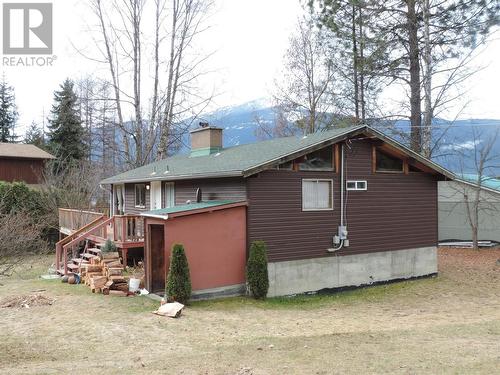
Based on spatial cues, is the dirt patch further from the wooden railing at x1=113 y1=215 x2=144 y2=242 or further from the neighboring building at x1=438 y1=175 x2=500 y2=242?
the neighboring building at x1=438 y1=175 x2=500 y2=242

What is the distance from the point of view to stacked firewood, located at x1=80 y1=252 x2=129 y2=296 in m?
12.1

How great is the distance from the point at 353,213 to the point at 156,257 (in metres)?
5.66

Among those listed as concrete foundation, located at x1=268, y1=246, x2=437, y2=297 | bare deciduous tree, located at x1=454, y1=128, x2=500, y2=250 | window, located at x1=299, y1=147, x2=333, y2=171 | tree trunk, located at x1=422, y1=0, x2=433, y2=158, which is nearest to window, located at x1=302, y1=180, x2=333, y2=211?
window, located at x1=299, y1=147, x2=333, y2=171

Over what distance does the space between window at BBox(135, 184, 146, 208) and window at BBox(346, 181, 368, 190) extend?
8.16m

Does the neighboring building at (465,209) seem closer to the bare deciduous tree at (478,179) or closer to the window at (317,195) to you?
the bare deciduous tree at (478,179)

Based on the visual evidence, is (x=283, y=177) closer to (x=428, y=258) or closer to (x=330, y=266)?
(x=330, y=266)

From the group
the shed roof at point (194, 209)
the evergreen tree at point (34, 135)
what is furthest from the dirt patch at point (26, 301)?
the evergreen tree at point (34, 135)

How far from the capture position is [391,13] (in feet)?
70.4

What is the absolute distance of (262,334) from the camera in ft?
28.0

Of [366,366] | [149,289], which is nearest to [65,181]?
[149,289]

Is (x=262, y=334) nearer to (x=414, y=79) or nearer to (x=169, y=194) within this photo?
(x=169, y=194)

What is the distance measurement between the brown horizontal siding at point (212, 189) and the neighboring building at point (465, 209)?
43.1 feet

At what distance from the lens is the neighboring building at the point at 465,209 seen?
21438mm

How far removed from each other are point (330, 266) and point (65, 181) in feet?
56.5
